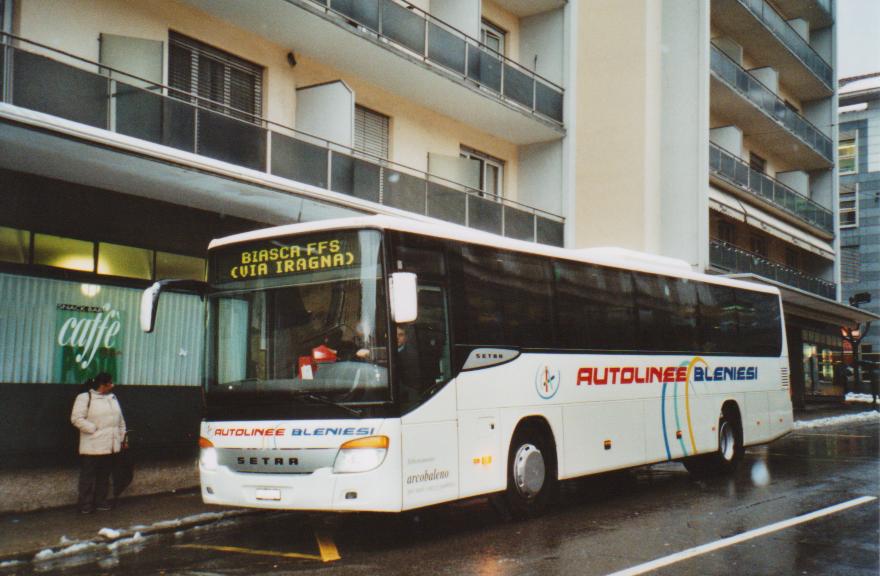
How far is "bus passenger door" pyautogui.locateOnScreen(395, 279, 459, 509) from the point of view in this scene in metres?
8.52

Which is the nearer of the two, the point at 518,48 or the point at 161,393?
the point at 161,393

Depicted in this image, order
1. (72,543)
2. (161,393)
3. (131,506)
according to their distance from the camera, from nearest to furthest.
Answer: (72,543), (131,506), (161,393)

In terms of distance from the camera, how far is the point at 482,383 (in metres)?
9.65

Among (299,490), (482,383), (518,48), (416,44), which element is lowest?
(299,490)

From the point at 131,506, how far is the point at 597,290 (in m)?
6.55

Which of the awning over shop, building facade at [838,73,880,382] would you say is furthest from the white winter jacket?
building facade at [838,73,880,382]

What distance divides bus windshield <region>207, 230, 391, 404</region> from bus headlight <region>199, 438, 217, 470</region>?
508mm

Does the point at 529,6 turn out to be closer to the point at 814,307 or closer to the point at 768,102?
the point at 768,102

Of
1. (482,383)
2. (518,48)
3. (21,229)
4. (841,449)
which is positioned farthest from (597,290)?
(518,48)

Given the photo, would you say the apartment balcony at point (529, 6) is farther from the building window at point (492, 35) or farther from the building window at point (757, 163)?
the building window at point (757, 163)

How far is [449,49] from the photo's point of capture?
61.9 feet

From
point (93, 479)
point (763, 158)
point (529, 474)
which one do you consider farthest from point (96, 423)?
point (763, 158)

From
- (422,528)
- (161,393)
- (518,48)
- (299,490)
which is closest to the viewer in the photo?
(299,490)

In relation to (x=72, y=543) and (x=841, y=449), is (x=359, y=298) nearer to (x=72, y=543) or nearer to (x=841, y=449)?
(x=72, y=543)
